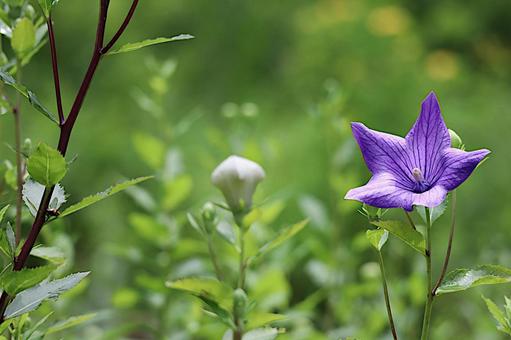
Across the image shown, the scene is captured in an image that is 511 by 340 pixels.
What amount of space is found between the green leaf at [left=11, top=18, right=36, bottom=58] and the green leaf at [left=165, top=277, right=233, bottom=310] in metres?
0.16

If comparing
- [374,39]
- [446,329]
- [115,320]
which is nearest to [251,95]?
[374,39]

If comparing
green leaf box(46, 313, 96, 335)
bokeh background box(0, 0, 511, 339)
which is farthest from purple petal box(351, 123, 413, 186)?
bokeh background box(0, 0, 511, 339)

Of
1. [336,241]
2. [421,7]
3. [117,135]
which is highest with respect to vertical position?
[421,7]

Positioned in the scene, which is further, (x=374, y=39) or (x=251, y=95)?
(x=251, y=95)

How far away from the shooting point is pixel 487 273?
480mm

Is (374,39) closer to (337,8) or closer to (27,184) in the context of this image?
(337,8)

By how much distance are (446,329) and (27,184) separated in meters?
0.81

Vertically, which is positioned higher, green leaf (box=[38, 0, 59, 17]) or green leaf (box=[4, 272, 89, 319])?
green leaf (box=[38, 0, 59, 17])

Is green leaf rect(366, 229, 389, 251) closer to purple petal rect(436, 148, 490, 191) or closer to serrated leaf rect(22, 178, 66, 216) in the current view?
purple petal rect(436, 148, 490, 191)

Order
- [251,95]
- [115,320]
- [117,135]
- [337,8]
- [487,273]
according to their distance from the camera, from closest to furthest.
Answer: [487,273], [115,320], [117,135], [251,95], [337,8]

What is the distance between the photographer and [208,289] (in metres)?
0.51

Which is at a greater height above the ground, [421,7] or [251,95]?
[421,7]

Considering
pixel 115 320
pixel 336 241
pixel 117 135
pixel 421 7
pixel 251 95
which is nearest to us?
pixel 336 241

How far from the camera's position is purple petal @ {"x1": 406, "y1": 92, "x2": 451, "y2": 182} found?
1.57ft
